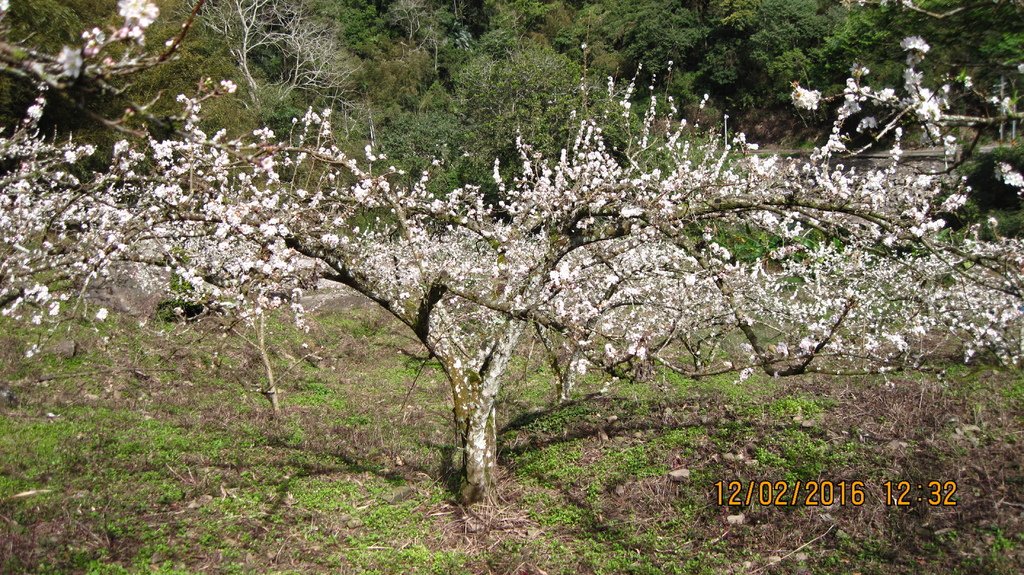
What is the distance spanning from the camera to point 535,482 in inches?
211

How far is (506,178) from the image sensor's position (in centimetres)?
1931

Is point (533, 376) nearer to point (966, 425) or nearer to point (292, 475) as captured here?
point (292, 475)

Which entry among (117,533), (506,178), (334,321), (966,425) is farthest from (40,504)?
(506,178)

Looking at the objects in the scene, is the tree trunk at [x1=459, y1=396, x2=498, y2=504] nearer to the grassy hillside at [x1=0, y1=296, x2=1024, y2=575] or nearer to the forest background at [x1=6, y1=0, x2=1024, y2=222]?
Answer: the grassy hillside at [x1=0, y1=296, x2=1024, y2=575]

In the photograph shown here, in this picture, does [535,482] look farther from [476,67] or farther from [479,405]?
[476,67]

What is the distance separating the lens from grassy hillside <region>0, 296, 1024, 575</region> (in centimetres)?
405

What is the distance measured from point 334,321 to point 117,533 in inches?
346
